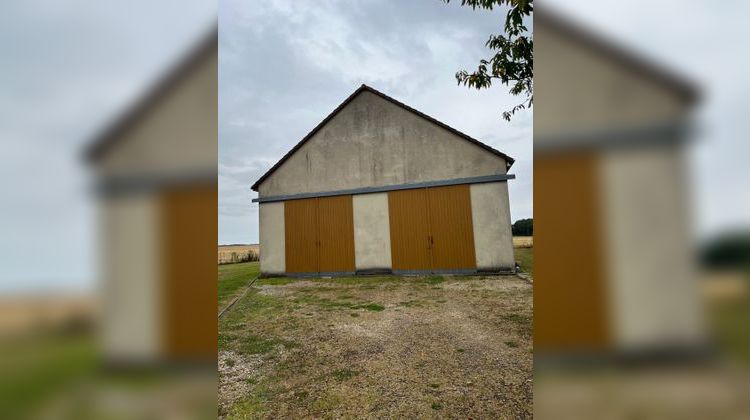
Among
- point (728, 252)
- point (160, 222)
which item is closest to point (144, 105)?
point (160, 222)

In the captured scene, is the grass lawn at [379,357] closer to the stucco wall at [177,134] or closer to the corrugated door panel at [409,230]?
the stucco wall at [177,134]

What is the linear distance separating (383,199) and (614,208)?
14.3 m

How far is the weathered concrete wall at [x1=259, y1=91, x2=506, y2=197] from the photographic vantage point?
1434 centimetres

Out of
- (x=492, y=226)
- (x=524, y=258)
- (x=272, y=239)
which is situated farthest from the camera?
(x=524, y=258)

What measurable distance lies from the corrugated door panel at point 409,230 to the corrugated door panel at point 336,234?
1709mm

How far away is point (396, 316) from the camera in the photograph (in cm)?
752

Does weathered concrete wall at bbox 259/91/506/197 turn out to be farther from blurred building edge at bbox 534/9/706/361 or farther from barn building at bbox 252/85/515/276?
blurred building edge at bbox 534/9/706/361

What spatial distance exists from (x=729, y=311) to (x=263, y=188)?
54.4 ft

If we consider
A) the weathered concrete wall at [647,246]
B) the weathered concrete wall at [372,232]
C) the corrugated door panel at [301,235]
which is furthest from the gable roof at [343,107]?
the weathered concrete wall at [647,246]

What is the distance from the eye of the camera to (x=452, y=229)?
14.0 meters

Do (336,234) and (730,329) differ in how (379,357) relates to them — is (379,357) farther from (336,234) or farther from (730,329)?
(336,234)

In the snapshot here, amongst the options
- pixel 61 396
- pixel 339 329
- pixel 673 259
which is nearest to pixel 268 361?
pixel 339 329

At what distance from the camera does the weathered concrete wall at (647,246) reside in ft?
1.52

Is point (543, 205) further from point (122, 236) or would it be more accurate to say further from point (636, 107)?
point (122, 236)
